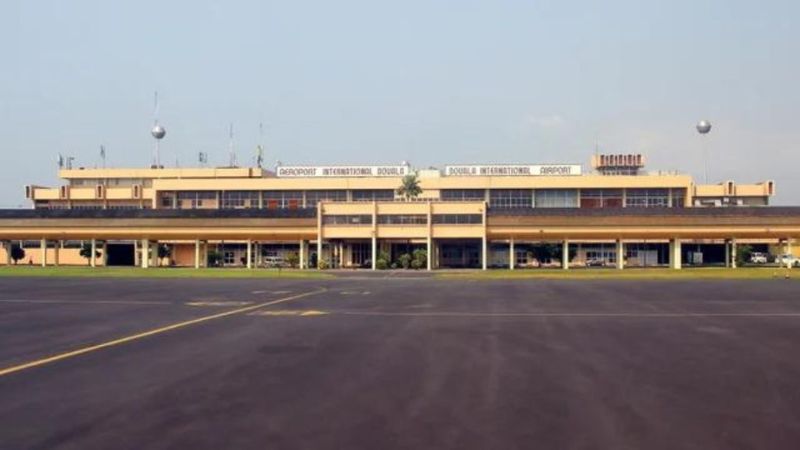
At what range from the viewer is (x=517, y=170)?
427 ft

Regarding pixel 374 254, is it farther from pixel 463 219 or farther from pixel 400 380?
pixel 400 380

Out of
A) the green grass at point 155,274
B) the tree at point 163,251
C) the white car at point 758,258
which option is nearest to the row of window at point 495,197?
the tree at point 163,251

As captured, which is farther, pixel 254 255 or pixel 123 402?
pixel 254 255

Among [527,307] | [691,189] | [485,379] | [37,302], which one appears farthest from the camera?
[691,189]

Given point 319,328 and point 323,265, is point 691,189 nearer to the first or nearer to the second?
point 323,265

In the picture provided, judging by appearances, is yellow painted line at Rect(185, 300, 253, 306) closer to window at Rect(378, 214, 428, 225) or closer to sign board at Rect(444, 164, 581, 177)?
window at Rect(378, 214, 428, 225)

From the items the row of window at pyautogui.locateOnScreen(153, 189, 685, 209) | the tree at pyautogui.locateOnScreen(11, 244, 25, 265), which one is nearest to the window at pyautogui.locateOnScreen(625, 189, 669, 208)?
the row of window at pyautogui.locateOnScreen(153, 189, 685, 209)

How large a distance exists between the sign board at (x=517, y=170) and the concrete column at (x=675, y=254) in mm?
25467

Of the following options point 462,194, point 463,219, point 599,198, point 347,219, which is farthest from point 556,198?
point 347,219

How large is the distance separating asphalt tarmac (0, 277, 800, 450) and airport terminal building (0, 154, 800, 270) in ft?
240

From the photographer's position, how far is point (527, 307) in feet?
116

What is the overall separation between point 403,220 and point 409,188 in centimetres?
1839

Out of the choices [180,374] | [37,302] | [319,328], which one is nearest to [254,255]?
[37,302]

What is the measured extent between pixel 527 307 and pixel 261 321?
12.5m
